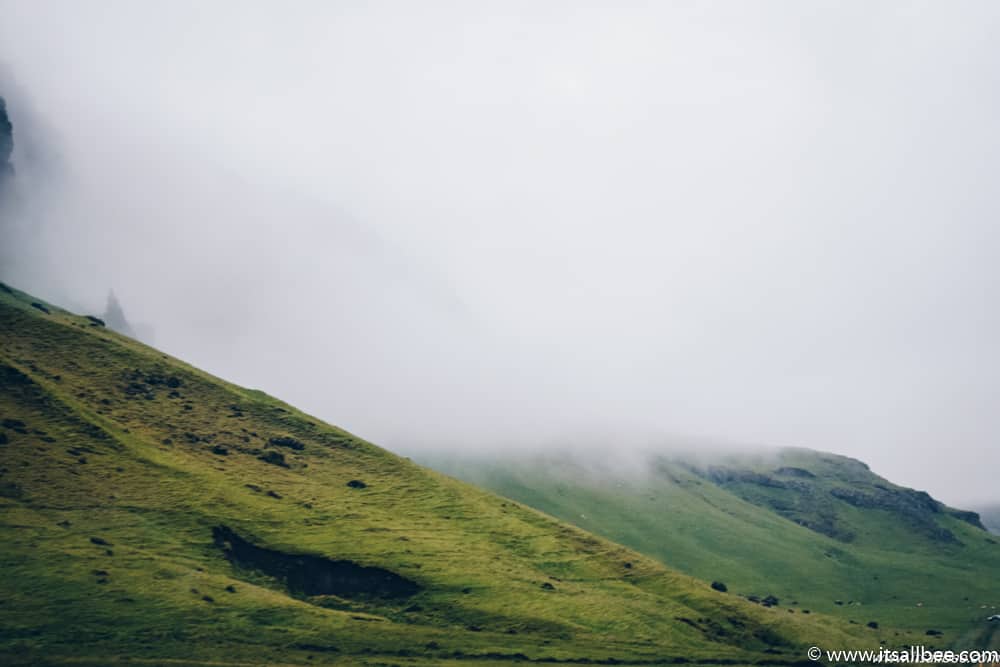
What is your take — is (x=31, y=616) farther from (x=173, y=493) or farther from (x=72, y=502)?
(x=173, y=493)

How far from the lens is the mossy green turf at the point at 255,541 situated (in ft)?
334

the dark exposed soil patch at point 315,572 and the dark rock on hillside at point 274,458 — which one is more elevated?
the dark rock on hillside at point 274,458

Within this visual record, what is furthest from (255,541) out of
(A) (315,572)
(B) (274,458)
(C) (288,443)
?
(C) (288,443)

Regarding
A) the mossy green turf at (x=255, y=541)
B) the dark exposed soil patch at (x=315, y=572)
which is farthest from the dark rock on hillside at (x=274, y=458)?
the dark exposed soil patch at (x=315, y=572)

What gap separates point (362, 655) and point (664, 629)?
60.8 meters

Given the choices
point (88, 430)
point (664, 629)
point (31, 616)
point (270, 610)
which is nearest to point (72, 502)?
point (88, 430)

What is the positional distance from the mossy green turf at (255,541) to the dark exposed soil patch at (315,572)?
1.88 metres

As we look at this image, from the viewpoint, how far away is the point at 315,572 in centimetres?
13100

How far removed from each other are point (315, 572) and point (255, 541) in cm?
1415

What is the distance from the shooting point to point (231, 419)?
190 meters

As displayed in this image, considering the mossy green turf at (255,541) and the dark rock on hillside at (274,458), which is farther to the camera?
the dark rock on hillside at (274,458)

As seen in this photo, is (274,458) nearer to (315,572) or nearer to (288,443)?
(288,443)

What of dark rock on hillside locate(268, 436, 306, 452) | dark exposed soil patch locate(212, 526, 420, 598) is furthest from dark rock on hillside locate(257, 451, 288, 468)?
dark exposed soil patch locate(212, 526, 420, 598)

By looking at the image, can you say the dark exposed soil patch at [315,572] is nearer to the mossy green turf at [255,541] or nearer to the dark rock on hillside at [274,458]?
the mossy green turf at [255,541]
